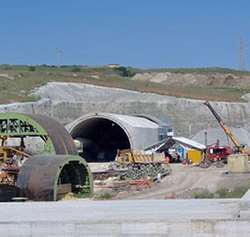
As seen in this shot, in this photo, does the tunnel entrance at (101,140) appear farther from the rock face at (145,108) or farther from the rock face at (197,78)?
the rock face at (197,78)

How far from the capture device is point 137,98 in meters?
84.6

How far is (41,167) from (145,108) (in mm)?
56847

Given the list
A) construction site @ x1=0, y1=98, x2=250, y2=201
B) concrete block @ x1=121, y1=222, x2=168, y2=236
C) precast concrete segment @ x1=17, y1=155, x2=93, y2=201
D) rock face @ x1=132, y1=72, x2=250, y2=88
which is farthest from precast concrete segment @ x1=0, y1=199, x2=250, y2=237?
rock face @ x1=132, y1=72, x2=250, y2=88

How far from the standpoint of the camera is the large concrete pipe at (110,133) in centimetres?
6153

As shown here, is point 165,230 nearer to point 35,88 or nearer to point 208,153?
point 208,153

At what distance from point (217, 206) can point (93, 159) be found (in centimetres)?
5963

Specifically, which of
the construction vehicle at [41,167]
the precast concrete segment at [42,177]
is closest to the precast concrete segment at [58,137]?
the construction vehicle at [41,167]

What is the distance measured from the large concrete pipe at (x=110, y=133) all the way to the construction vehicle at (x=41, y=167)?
949 inches

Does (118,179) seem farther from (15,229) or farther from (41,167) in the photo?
(15,229)

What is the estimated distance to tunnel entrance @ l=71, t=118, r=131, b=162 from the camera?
68.8 m

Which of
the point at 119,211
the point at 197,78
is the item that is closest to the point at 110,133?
the point at 119,211

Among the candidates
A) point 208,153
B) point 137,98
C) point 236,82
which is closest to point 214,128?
point 137,98

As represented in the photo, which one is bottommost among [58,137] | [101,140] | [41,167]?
[41,167]

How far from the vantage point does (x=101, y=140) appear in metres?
74.2
